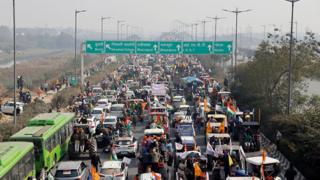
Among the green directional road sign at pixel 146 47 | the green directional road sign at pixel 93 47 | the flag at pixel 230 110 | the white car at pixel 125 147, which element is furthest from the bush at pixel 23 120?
the green directional road sign at pixel 146 47

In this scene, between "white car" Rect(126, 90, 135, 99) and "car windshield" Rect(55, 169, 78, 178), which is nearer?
Result: "car windshield" Rect(55, 169, 78, 178)

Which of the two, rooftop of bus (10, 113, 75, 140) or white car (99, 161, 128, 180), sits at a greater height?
rooftop of bus (10, 113, 75, 140)

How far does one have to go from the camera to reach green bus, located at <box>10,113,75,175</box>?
22.7 meters

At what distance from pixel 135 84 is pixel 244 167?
1369 inches

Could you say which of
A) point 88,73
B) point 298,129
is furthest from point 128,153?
point 88,73

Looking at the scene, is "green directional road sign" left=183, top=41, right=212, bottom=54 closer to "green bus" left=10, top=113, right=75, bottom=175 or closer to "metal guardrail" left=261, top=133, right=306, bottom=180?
"metal guardrail" left=261, top=133, right=306, bottom=180

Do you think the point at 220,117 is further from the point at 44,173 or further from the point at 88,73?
the point at 88,73

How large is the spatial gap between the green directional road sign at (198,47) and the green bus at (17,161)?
3719 cm

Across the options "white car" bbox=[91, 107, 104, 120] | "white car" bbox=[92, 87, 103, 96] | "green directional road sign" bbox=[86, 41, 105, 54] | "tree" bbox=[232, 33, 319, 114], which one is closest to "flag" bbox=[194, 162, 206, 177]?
"tree" bbox=[232, 33, 319, 114]

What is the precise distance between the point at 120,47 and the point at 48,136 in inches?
1354

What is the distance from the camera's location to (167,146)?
85.5 ft

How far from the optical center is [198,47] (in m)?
57.8

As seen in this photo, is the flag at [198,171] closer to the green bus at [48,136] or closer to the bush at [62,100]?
the green bus at [48,136]

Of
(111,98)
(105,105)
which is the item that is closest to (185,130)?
(105,105)
